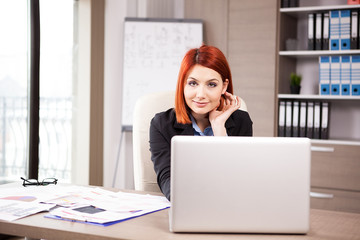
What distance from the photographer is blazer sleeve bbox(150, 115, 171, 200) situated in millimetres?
1664

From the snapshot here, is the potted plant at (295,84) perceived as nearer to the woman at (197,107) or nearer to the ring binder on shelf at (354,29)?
the ring binder on shelf at (354,29)

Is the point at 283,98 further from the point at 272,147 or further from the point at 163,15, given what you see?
the point at 272,147

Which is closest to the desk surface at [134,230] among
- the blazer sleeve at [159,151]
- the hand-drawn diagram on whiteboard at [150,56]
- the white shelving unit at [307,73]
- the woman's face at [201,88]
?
the blazer sleeve at [159,151]

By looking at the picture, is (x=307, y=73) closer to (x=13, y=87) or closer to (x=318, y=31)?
(x=318, y=31)

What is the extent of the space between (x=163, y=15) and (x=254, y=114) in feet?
4.25

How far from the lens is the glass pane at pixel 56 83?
3.98 meters

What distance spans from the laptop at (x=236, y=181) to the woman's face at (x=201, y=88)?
0.57 meters

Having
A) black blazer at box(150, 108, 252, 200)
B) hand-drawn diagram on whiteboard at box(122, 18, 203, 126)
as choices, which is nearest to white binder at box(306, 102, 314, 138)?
hand-drawn diagram on whiteboard at box(122, 18, 203, 126)

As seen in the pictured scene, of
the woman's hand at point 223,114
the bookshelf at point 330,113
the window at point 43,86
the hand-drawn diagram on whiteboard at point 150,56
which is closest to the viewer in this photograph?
the woman's hand at point 223,114

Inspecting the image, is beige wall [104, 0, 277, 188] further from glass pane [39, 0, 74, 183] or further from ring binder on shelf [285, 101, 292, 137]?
glass pane [39, 0, 74, 183]

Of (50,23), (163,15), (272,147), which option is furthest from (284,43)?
(272,147)

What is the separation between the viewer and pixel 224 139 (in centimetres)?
115

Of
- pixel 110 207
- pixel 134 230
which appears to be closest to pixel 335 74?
pixel 110 207

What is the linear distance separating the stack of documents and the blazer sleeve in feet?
0.32
